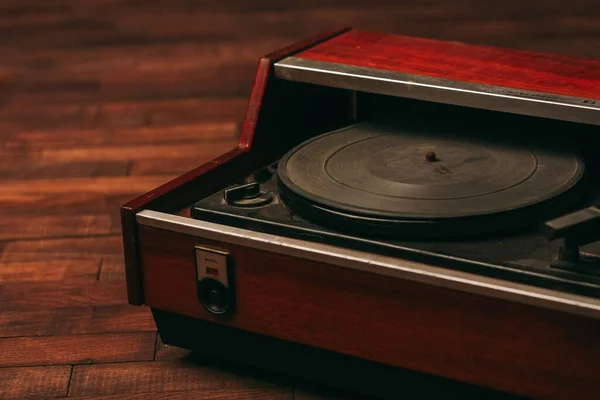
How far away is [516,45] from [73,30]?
1.68m

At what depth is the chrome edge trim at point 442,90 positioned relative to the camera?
128 centimetres

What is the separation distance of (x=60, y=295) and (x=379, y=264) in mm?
716

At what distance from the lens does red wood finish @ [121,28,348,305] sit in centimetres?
133

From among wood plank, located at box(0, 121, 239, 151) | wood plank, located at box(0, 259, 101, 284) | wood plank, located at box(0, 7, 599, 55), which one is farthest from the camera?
wood plank, located at box(0, 7, 599, 55)

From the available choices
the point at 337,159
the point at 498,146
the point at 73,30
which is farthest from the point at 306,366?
the point at 73,30

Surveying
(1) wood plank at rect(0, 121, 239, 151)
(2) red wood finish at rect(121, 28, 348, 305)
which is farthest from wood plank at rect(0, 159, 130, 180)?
(2) red wood finish at rect(121, 28, 348, 305)

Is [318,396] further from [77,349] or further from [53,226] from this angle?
[53,226]

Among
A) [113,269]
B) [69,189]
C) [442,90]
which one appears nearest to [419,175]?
[442,90]

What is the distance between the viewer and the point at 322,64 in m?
1.49

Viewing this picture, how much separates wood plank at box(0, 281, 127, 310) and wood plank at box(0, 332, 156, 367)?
11cm

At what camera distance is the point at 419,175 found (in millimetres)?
1314

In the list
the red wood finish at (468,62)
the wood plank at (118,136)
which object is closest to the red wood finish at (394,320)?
the red wood finish at (468,62)

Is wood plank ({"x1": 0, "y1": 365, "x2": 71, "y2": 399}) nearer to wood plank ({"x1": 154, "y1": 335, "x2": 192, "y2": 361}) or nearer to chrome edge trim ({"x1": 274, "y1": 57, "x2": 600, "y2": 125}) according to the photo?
wood plank ({"x1": 154, "y1": 335, "x2": 192, "y2": 361})

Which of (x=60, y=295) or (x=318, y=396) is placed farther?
(x=60, y=295)
